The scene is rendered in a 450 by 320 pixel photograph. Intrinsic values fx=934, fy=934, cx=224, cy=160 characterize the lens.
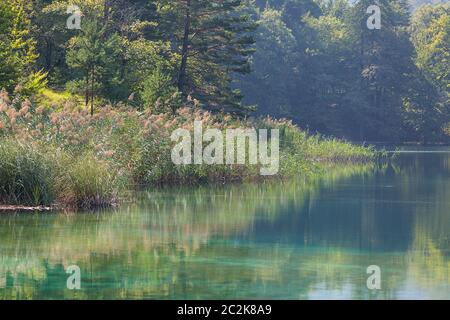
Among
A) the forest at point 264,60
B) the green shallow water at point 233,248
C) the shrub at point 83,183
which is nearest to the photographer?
the green shallow water at point 233,248

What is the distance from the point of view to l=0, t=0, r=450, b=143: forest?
37.8 m

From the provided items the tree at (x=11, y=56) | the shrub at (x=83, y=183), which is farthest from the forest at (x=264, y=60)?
the shrub at (x=83, y=183)

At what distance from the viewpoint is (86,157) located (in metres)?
20.7

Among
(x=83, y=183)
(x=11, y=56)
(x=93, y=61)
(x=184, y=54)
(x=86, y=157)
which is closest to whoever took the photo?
(x=83, y=183)

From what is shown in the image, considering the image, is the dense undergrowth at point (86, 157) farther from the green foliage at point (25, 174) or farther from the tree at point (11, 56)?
the tree at point (11, 56)

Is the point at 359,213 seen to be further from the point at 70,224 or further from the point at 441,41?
the point at 441,41

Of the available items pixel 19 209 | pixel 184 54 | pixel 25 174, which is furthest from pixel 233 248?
pixel 184 54

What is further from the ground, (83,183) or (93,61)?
(93,61)

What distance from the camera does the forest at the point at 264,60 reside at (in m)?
37.8

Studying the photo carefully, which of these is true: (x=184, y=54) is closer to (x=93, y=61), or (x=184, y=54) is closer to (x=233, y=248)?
(x=93, y=61)

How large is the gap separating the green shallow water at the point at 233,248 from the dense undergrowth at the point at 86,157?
0.96 metres

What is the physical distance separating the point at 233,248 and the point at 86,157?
237 inches

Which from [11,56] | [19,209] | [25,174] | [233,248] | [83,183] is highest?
[11,56]

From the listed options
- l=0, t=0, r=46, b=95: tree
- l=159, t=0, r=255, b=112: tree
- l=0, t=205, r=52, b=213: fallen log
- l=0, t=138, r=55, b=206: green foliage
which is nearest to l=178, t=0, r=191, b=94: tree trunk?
l=159, t=0, r=255, b=112: tree
